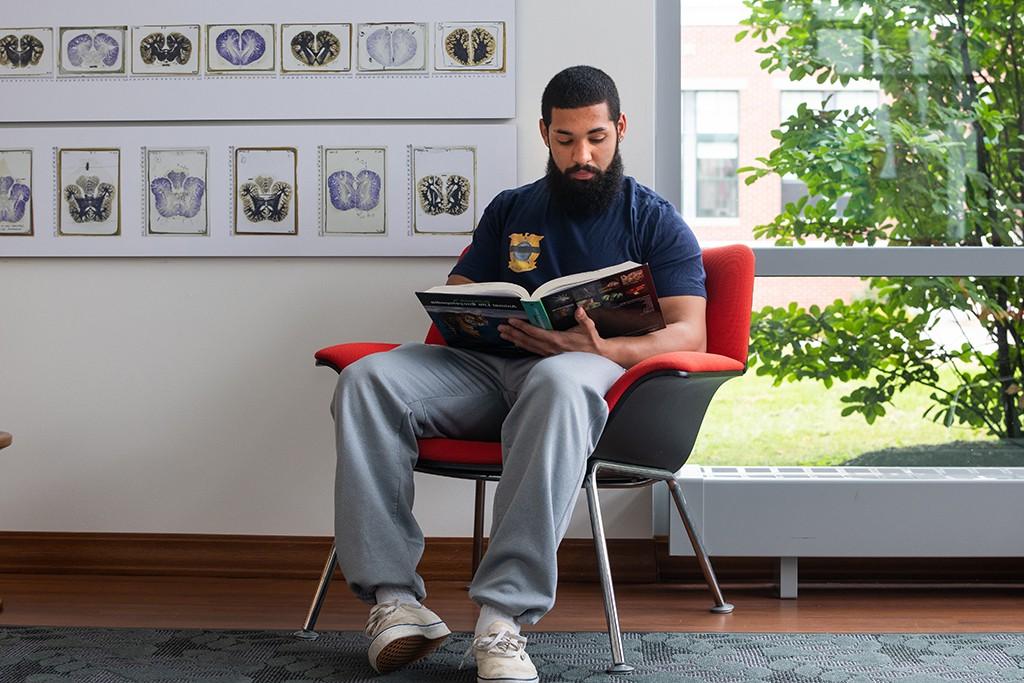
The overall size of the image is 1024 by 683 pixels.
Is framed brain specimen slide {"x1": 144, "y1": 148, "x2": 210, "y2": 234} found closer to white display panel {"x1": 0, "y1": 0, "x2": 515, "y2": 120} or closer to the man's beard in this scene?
white display panel {"x1": 0, "y1": 0, "x2": 515, "y2": 120}

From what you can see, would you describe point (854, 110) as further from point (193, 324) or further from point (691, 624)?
point (193, 324)

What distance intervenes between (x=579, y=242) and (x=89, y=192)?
139cm

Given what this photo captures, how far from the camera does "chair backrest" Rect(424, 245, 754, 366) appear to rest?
2.22m

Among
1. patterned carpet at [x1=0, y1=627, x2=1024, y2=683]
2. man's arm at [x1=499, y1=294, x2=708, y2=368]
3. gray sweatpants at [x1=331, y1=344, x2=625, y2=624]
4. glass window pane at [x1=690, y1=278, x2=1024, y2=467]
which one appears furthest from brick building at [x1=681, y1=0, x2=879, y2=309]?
patterned carpet at [x1=0, y1=627, x2=1024, y2=683]

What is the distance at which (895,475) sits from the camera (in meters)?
2.66

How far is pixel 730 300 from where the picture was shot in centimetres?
226

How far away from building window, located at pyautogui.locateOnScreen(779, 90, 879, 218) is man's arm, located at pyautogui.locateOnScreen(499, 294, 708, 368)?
32.6 inches

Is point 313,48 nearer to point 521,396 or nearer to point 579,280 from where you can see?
point 579,280

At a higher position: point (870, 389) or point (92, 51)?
point (92, 51)

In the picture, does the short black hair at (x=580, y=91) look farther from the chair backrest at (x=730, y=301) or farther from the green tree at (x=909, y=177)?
the green tree at (x=909, y=177)

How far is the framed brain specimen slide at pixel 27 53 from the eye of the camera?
283cm

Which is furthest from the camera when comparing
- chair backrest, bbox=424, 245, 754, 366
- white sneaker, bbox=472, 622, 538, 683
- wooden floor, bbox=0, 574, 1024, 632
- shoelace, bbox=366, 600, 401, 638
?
wooden floor, bbox=0, 574, 1024, 632

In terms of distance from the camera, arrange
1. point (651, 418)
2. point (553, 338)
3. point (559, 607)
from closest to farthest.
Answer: point (651, 418), point (553, 338), point (559, 607)

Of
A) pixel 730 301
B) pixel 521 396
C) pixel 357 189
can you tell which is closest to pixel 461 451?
pixel 521 396
